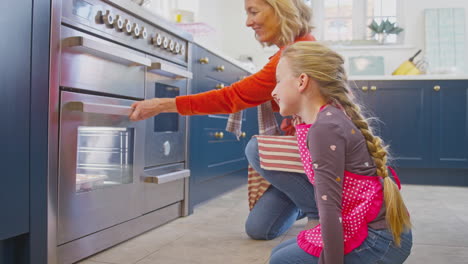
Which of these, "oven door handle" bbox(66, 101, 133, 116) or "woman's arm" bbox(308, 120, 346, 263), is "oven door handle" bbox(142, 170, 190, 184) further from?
"woman's arm" bbox(308, 120, 346, 263)

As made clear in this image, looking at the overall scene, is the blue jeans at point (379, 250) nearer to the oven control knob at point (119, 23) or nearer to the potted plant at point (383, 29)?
the oven control knob at point (119, 23)

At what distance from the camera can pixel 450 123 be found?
3.68 metres

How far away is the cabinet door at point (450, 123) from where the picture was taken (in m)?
3.65

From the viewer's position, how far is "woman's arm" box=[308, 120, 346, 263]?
0.97 metres

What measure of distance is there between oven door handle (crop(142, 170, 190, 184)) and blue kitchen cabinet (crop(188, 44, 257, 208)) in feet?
0.64

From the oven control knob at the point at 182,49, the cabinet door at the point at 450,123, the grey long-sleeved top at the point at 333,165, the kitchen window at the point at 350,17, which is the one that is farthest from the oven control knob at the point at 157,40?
the kitchen window at the point at 350,17

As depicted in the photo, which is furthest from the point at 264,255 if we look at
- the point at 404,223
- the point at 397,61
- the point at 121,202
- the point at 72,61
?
the point at 397,61

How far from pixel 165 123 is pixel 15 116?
36.4 inches

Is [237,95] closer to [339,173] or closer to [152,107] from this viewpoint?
[152,107]

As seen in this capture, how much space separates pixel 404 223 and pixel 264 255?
671 mm

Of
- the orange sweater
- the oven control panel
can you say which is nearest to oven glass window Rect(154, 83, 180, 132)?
the oven control panel

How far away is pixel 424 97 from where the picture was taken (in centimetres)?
373

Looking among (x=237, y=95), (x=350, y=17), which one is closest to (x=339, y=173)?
(x=237, y=95)

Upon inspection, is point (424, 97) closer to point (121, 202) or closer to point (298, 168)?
point (298, 168)
